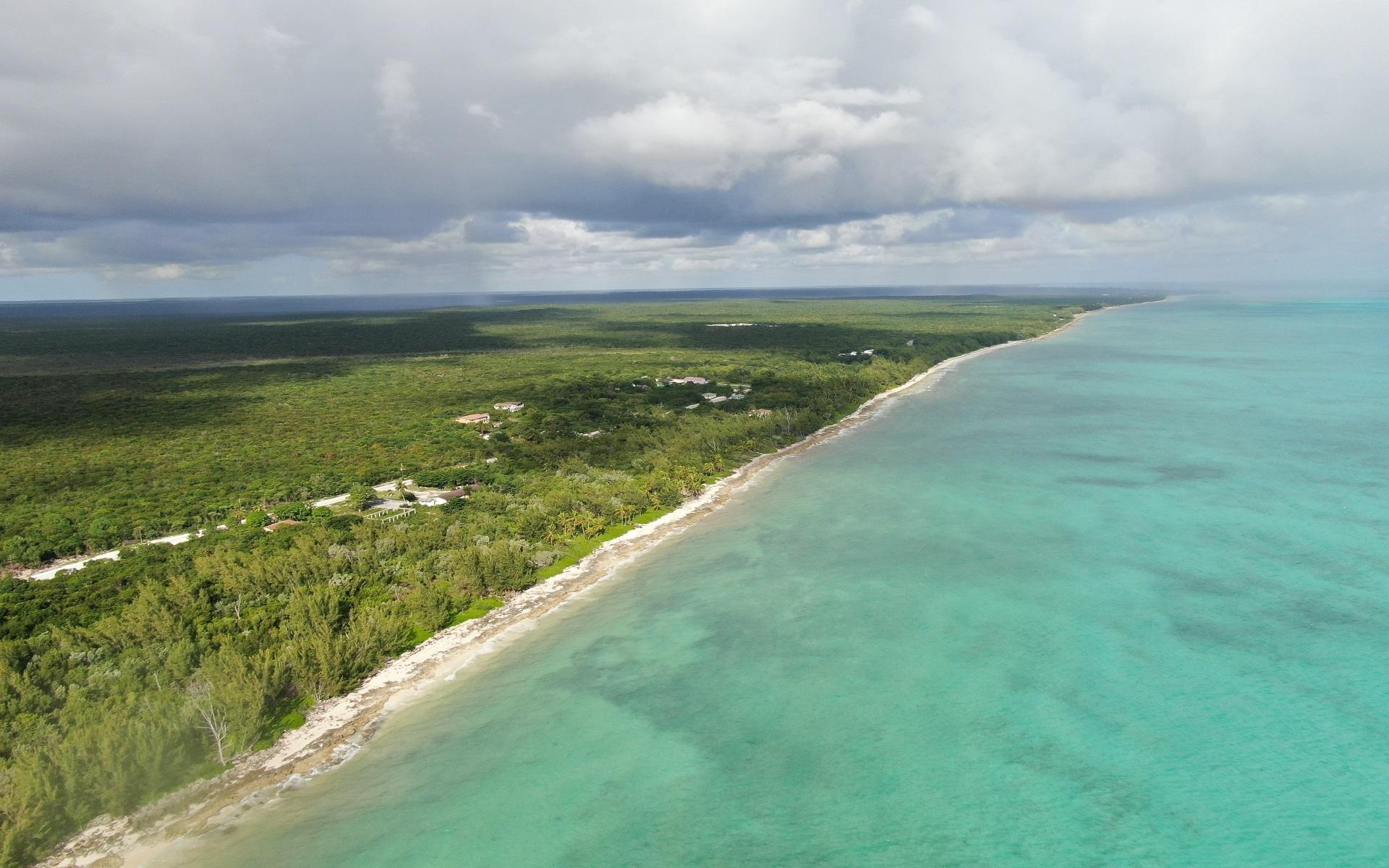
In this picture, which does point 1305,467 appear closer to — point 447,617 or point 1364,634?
point 1364,634

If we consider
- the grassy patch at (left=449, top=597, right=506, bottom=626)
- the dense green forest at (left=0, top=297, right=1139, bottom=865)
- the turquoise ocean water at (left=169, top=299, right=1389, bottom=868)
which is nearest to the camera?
the turquoise ocean water at (left=169, top=299, right=1389, bottom=868)

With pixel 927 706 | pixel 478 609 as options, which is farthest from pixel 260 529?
pixel 927 706

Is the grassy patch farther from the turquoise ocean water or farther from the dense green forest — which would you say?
the turquoise ocean water

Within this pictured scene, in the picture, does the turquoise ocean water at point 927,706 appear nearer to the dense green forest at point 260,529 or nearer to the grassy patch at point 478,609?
the grassy patch at point 478,609

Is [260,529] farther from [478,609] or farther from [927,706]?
[927,706]

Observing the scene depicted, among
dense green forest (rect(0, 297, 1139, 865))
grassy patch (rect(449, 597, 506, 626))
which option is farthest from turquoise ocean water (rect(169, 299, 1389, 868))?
dense green forest (rect(0, 297, 1139, 865))

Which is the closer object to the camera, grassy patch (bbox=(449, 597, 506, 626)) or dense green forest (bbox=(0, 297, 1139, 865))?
dense green forest (bbox=(0, 297, 1139, 865))
